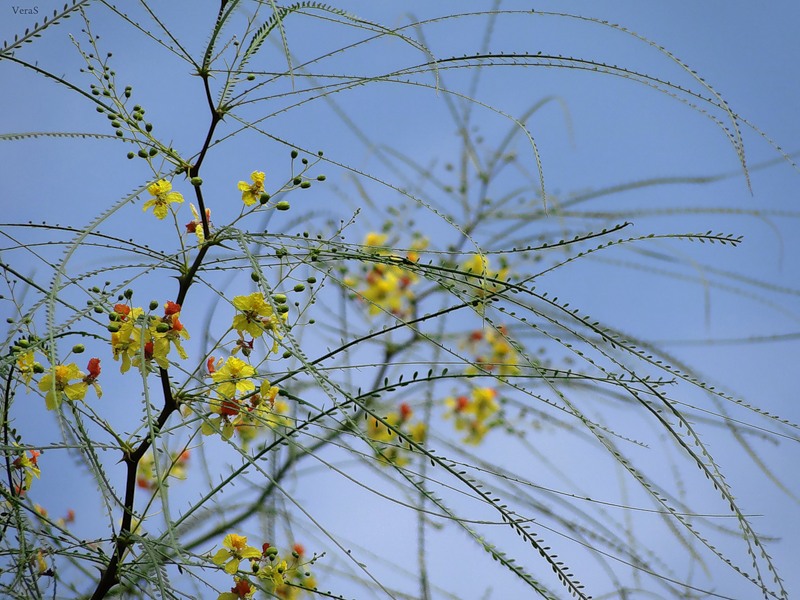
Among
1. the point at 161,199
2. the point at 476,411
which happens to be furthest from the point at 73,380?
the point at 476,411

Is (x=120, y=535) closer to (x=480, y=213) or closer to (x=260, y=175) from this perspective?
(x=260, y=175)

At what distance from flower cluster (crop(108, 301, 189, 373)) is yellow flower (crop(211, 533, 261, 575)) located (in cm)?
27

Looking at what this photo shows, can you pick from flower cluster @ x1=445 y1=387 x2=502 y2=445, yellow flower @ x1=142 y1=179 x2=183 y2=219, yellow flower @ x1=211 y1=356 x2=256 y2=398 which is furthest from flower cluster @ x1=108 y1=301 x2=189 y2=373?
flower cluster @ x1=445 y1=387 x2=502 y2=445

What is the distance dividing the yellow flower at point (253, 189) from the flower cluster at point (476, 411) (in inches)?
53.2

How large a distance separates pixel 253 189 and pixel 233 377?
271mm

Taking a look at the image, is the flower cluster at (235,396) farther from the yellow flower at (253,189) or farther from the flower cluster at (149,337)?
the yellow flower at (253,189)

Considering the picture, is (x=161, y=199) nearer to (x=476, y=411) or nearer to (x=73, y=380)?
(x=73, y=380)

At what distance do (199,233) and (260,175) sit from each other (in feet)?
0.39

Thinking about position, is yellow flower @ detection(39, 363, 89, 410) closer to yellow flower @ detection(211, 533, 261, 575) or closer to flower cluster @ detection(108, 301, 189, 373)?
flower cluster @ detection(108, 301, 189, 373)

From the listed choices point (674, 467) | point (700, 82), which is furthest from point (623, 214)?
point (700, 82)

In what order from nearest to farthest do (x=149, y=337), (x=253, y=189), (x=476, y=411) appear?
(x=149, y=337) → (x=253, y=189) → (x=476, y=411)

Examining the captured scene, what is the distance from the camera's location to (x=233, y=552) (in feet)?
3.83

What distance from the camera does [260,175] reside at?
118cm

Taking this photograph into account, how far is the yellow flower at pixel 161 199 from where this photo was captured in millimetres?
1176
